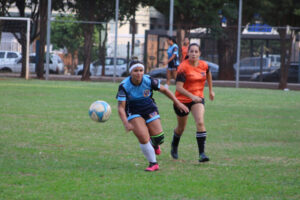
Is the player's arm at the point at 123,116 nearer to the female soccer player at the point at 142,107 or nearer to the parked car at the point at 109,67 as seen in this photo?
the female soccer player at the point at 142,107

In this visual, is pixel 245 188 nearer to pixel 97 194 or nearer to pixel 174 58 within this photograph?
pixel 97 194

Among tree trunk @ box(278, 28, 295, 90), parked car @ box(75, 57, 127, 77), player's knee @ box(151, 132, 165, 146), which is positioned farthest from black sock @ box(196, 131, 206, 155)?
parked car @ box(75, 57, 127, 77)

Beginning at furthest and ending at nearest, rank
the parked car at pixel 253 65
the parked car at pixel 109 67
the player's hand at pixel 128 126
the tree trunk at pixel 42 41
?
the parked car at pixel 109 67 → the parked car at pixel 253 65 → the tree trunk at pixel 42 41 → the player's hand at pixel 128 126

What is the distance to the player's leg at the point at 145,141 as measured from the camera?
7.45 metres

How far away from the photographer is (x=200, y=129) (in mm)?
8258

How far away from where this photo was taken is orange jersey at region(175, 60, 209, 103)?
845 centimetres

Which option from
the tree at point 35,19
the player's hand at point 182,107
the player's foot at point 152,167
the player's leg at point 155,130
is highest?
the tree at point 35,19

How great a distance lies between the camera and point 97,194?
19.6ft

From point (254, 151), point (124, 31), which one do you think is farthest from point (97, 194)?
point (124, 31)

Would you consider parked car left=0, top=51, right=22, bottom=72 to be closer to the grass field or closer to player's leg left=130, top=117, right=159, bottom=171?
the grass field

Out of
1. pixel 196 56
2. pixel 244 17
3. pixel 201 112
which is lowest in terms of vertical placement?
pixel 201 112

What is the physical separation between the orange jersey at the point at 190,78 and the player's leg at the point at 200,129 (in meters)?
0.17

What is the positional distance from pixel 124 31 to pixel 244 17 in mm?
40699

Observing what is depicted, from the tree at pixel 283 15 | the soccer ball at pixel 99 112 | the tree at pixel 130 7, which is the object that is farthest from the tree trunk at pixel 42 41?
the soccer ball at pixel 99 112
